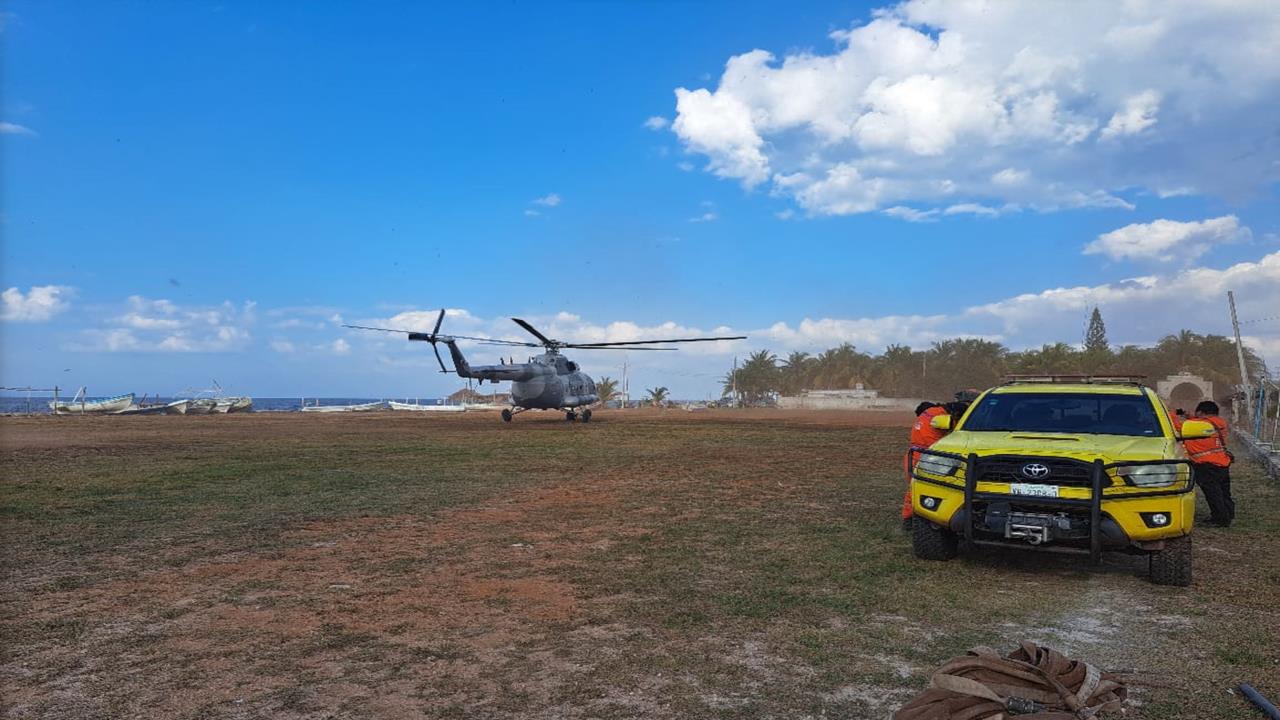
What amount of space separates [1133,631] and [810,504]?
5976 mm

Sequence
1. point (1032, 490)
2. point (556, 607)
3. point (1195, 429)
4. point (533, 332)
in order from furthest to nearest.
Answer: point (533, 332), point (1195, 429), point (1032, 490), point (556, 607)

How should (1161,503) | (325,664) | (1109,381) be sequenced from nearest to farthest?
1. (325,664)
2. (1161,503)
3. (1109,381)

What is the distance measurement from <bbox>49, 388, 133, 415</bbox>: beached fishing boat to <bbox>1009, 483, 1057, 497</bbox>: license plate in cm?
5831

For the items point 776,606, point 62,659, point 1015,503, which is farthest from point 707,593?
point 62,659

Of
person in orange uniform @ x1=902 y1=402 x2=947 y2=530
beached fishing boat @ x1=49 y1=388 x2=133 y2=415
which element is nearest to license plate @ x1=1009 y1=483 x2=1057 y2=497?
person in orange uniform @ x1=902 y1=402 x2=947 y2=530

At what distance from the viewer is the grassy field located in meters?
4.25

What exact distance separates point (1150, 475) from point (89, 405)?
70.1 meters

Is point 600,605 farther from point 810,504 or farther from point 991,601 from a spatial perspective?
point 810,504

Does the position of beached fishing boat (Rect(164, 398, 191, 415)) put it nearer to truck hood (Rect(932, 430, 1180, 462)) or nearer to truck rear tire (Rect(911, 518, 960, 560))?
truck rear tire (Rect(911, 518, 960, 560))

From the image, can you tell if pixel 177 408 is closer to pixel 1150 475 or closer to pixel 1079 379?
pixel 1079 379

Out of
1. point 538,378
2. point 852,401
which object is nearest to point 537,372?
point 538,378

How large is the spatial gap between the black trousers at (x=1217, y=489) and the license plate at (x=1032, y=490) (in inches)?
167

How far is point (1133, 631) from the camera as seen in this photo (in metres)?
5.35

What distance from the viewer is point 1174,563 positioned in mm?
6488
